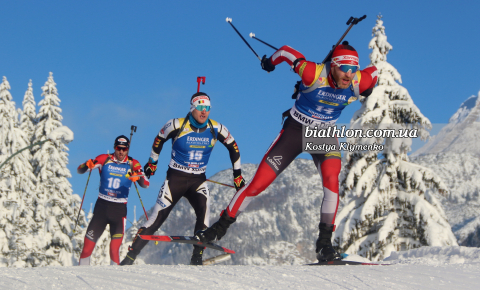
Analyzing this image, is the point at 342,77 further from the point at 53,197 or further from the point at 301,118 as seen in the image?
the point at 53,197

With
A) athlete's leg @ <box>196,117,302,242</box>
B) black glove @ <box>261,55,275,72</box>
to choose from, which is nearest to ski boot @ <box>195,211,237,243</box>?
athlete's leg @ <box>196,117,302,242</box>

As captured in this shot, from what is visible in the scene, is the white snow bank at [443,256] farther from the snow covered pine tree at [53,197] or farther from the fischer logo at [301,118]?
the snow covered pine tree at [53,197]

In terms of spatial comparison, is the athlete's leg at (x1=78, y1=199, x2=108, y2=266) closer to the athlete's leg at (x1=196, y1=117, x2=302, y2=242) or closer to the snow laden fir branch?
the athlete's leg at (x1=196, y1=117, x2=302, y2=242)

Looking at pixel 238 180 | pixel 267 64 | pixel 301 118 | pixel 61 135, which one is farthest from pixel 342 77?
pixel 61 135

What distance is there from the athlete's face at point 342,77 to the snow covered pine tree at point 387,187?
10.9 metres

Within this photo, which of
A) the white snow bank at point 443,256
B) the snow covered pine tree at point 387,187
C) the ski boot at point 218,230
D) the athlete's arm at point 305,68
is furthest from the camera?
the snow covered pine tree at point 387,187

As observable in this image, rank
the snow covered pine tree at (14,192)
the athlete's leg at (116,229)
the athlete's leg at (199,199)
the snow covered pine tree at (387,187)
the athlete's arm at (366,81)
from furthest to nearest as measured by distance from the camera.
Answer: the snow covered pine tree at (14,192) < the snow covered pine tree at (387,187) < the athlete's leg at (116,229) < the athlete's leg at (199,199) < the athlete's arm at (366,81)

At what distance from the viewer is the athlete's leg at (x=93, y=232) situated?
9.71 m

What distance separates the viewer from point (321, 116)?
6.78 m

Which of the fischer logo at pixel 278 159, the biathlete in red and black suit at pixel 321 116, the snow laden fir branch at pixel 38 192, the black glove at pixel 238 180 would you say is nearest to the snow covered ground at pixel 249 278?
the biathlete in red and black suit at pixel 321 116

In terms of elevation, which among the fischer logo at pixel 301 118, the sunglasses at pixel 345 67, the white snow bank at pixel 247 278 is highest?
the sunglasses at pixel 345 67

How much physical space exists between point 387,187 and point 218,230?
37.3 ft

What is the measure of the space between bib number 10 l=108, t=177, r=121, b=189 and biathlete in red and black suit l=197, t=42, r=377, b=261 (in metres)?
3.70

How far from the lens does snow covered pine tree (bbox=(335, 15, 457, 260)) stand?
655 inches
